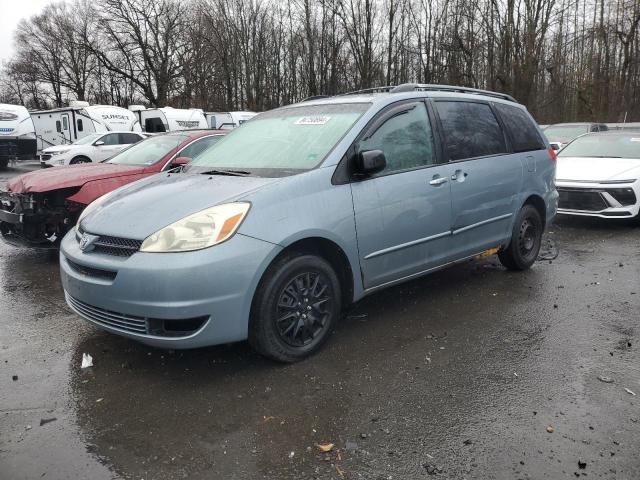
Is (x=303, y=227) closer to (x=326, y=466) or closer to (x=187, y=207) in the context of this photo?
(x=187, y=207)

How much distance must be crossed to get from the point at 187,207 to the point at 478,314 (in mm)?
2661

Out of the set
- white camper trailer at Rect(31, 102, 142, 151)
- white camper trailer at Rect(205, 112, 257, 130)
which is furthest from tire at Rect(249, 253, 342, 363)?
white camper trailer at Rect(205, 112, 257, 130)

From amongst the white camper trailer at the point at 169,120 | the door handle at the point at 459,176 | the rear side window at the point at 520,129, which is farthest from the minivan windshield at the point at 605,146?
the white camper trailer at the point at 169,120

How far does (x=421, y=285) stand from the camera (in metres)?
5.25

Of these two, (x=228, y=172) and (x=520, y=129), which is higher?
(x=520, y=129)

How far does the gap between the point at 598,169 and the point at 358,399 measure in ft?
23.7

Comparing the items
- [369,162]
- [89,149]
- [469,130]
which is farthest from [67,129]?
[369,162]

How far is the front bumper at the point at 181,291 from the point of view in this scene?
Result: 2.93 metres

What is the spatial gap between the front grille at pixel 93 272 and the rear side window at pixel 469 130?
9.56 feet

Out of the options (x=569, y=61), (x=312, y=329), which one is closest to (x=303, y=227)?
(x=312, y=329)

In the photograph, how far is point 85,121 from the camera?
907 inches

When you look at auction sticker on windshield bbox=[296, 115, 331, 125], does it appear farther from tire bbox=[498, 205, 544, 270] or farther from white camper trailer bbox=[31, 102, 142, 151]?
white camper trailer bbox=[31, 102, 142, 151]

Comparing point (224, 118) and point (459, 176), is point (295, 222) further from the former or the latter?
point (224, 118)

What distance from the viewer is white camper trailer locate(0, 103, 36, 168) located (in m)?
20.1
